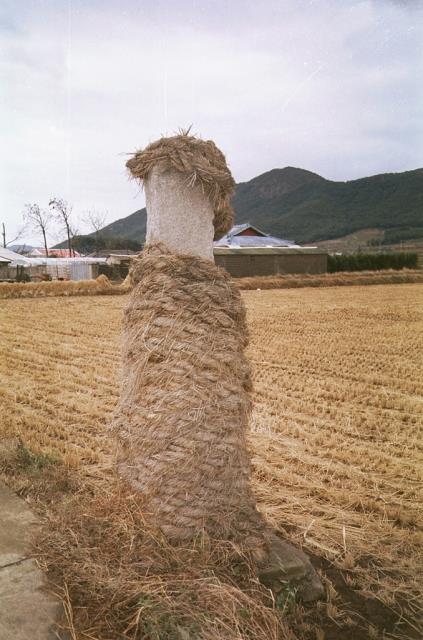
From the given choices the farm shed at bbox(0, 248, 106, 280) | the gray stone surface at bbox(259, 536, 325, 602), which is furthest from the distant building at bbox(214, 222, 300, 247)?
the gray stone surface at bbox(259, 536, 325, 602)

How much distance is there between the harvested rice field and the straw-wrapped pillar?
1.26 feet

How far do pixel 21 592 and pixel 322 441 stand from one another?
295 centimetres

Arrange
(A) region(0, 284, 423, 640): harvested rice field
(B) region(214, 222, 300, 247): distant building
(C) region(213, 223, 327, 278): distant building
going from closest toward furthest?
(A) region(0, 284, 423, 640): harvested rice field, (C) region(213, 223, 327, 278): distant building, (B) region(214, 222, 300, 247): distant building

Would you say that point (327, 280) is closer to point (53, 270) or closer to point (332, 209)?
point (53, 270)

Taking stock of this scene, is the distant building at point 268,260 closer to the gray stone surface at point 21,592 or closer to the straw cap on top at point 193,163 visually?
the straw cap on top at point 193,163

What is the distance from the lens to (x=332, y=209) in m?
110

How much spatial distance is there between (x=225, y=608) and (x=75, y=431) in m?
2.97

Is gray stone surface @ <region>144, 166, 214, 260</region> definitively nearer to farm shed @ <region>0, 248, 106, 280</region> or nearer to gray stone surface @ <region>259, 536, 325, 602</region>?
gray stone surface @ <region>259, 536, 325, 602</region>

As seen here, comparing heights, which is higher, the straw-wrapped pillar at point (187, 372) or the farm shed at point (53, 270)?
the farm shed at point (53, 270)

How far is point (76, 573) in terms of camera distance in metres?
2.09

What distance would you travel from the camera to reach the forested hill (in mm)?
93688

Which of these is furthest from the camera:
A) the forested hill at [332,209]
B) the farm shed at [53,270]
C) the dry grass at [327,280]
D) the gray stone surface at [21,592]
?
the forested hill at [332,209]

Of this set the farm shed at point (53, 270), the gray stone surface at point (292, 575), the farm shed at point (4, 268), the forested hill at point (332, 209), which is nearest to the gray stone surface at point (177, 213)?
the gray stone surface at point (292, 575)

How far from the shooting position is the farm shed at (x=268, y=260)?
1155 inches
